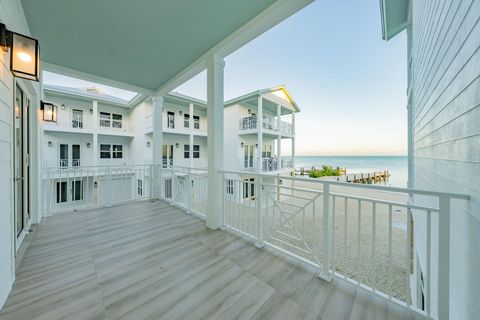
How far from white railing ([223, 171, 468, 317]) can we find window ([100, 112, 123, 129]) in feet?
31.0

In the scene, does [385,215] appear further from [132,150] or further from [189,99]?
[132,150]

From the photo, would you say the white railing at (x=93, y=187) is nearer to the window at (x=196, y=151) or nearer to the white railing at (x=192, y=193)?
the white railing at (x=192, y=193)

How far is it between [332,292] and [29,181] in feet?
14.9

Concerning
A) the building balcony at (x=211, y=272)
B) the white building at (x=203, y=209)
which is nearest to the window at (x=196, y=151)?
the white building at (x=203, y=209)

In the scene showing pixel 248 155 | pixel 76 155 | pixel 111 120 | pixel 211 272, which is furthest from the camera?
pixel 248 155

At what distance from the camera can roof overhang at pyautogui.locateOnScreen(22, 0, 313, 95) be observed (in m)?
2.10

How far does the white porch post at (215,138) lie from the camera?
9.87ft

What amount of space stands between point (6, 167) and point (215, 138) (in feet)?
7.32

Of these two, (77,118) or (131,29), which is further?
(77,118)

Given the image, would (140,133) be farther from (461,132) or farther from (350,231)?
(461,132)

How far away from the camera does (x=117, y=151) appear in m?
10.2

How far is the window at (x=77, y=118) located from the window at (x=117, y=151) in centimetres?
171

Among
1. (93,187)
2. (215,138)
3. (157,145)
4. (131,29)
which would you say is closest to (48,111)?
(93,187)

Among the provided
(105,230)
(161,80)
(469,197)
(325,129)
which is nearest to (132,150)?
(161,80)
